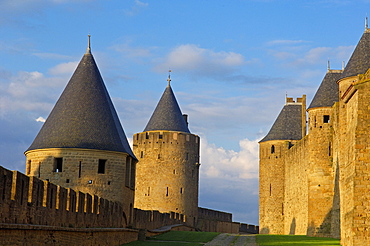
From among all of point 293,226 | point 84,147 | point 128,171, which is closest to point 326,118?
point 293,226

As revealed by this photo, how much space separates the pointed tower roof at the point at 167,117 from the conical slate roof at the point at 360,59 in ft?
68.8

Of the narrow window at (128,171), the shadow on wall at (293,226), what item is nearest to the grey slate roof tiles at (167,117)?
the shadow on wall at (293,226)

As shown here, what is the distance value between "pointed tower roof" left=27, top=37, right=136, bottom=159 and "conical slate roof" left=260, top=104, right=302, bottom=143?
17.2m

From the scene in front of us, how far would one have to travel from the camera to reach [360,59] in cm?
2830

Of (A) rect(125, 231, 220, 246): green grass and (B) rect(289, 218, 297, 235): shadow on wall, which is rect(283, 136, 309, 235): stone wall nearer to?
(B) rect(289, 218, 297, 235): shadow on wall

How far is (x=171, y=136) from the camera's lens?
48438mm

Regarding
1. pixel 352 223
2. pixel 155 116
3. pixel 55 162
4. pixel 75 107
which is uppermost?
pixel 155 116

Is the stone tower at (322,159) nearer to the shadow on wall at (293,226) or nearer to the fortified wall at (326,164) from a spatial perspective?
the fortified wall at (326,164)

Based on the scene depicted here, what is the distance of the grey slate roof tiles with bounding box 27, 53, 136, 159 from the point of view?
2934cm

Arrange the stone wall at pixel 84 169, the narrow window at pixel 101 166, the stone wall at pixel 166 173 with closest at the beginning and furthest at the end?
the stone wall at pixel 84 169, the narrow window at pixel 101 166, the stone wall at pixel 166 173

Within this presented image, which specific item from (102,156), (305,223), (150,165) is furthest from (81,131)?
(150,165)

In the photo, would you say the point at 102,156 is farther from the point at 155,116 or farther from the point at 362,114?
the point at 155,116

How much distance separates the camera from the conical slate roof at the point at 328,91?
113 ft

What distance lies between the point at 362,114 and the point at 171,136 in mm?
28856
